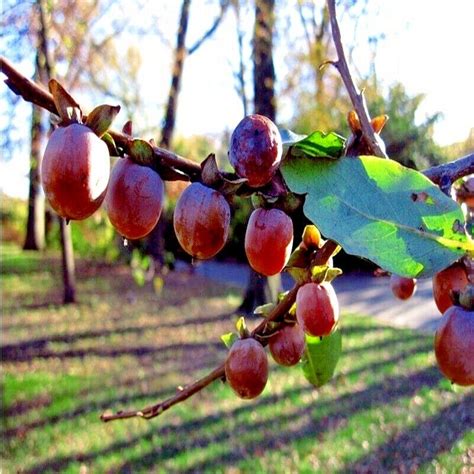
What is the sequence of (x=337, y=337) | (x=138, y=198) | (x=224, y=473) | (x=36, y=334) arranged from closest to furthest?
(x=138, y=198), (x=337, y=337), (x=224, y=473), (x=36, y=334)

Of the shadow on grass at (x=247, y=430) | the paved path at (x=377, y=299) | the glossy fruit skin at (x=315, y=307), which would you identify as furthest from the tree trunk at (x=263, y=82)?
the glossy fruit skin at (x=315, y=307)

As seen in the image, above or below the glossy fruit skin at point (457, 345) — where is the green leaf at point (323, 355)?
below

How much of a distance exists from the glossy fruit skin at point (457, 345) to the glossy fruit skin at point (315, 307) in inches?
3.5

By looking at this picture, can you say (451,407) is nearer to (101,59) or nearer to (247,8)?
(247,8)

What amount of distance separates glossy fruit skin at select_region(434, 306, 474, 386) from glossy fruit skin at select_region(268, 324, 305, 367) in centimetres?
13

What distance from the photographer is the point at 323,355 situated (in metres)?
0.59

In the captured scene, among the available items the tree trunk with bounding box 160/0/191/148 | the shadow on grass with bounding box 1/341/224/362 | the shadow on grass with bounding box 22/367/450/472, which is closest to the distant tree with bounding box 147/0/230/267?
the tree trunk with bounding box 160/0/191/148

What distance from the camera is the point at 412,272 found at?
0.36 m

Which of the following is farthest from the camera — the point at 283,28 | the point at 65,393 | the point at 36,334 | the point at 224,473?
the point at 283,28

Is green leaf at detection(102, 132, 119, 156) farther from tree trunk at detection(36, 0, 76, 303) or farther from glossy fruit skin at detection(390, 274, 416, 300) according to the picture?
tree trunk at detection(36, 0, 76, 303)

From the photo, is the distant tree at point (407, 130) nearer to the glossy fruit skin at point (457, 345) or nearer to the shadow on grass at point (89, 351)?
the shadow on grass at point (89, 351)

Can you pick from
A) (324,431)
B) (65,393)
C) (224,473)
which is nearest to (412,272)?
(224,473)

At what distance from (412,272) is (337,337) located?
0.78 ft

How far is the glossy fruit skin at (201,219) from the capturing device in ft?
1.16
